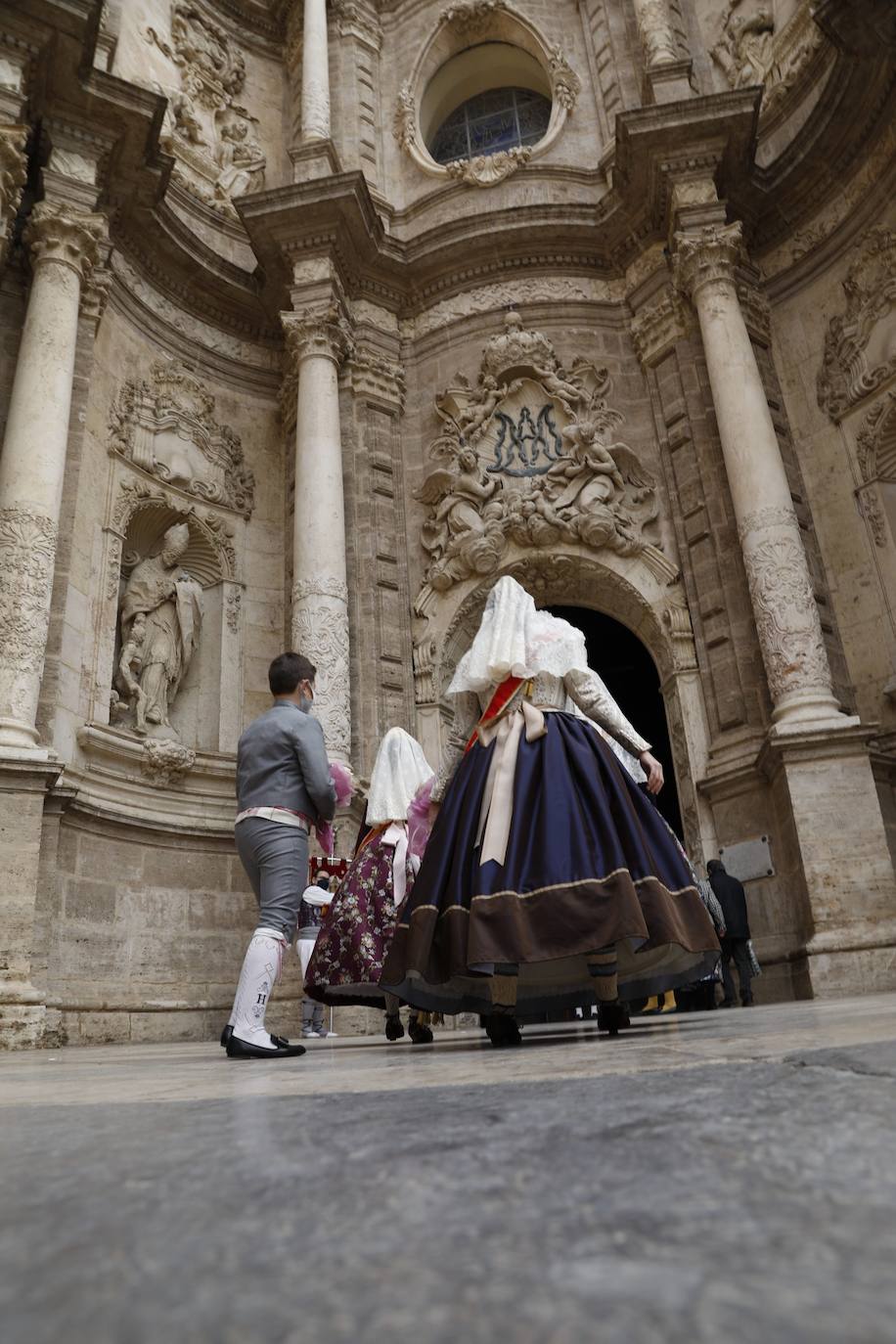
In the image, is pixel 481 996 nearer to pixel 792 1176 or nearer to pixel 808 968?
pixel 792 1176

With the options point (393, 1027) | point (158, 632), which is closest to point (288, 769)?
point (393, 1027)

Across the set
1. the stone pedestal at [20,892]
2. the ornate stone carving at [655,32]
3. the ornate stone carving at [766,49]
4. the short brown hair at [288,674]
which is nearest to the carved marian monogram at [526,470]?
the ornate stone carving at [655,32]

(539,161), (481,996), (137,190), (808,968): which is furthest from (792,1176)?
(539,161)

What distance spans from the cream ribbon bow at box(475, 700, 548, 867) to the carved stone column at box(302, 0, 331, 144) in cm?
1029

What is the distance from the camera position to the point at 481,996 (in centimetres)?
342

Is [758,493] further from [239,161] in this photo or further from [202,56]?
[202,56]

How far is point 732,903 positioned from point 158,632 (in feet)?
19.1

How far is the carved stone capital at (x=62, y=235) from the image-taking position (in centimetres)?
880

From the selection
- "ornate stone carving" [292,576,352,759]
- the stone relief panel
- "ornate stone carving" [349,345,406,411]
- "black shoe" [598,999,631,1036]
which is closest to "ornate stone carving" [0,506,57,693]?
"ornate stone carving" [292,576,352,759]

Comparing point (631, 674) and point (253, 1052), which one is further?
point (631, 674)

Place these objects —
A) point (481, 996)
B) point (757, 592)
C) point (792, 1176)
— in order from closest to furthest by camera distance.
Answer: point (792, 1176) → point (481, 996) → point (757, 592)

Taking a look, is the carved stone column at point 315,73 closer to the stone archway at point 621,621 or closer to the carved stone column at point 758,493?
the carved stone column at point 758,493

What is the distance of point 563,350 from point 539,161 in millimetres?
2694

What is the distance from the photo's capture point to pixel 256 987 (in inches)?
136
